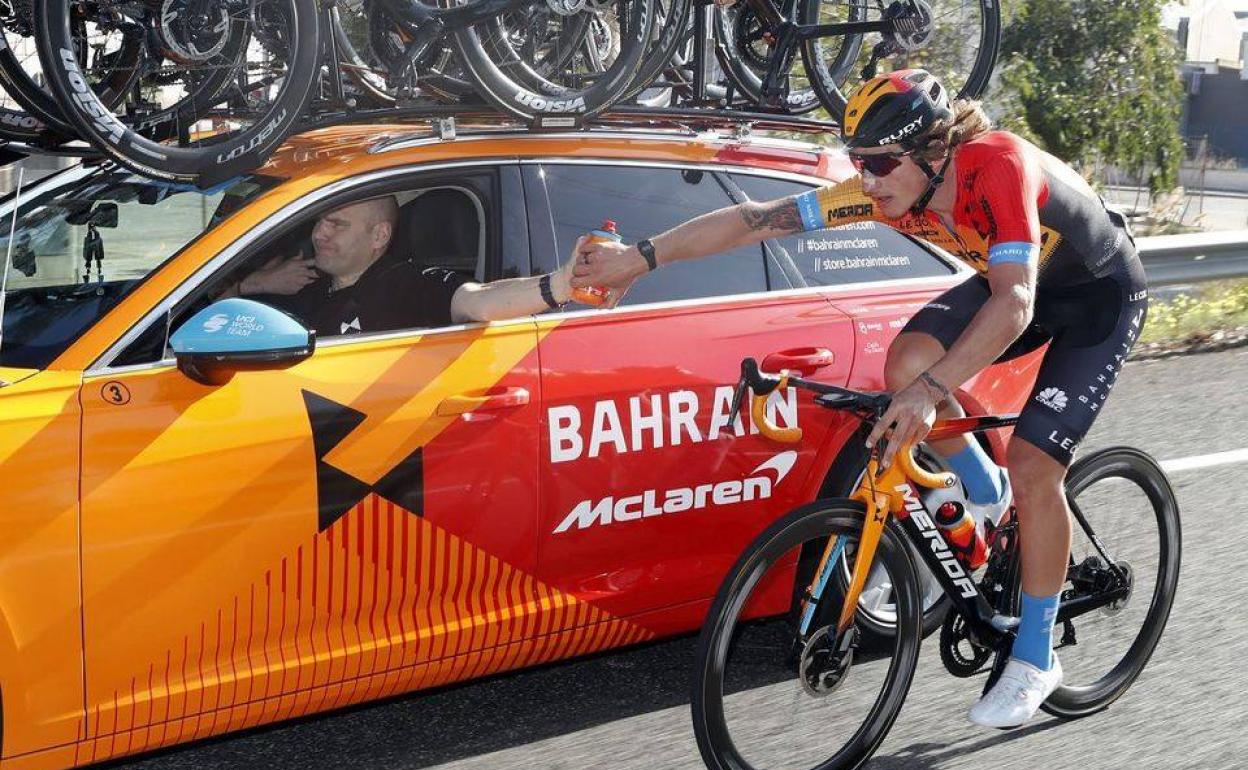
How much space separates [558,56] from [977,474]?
77.1 inches

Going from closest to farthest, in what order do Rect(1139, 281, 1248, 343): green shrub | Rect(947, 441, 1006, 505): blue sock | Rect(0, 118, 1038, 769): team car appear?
Rect(0, 118, 1038, 769): team car → Rect(947, 441, 1006, 505): blue sock → Rect(1139, 281, 1248, 343): green shrub

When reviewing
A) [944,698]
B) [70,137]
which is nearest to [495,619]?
[944,698]

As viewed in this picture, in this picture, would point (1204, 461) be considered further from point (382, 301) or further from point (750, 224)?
point (382, 301)

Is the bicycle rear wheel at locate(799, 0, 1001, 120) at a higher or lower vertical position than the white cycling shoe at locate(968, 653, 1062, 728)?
higher

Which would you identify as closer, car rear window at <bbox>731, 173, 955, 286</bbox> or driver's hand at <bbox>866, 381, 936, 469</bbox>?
driver's hand at <bbox>866, 381, 936, 469</bbox>

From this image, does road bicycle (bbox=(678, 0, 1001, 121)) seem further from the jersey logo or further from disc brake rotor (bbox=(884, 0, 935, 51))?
the jersey logo

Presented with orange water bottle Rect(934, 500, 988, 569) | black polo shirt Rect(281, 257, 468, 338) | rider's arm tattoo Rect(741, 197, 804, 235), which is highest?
rider's arm tattoo Rect(741, 197, 804, 235)

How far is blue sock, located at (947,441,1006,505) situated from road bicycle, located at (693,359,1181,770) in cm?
21

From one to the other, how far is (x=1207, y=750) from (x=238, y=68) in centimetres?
338

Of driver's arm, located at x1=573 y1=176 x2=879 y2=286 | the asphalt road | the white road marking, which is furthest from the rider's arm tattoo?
the white road marking

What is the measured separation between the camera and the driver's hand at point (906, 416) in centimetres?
381

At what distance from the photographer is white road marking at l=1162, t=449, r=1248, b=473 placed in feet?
23.5

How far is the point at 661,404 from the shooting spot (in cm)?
447

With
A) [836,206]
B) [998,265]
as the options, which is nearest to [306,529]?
[836,206]
